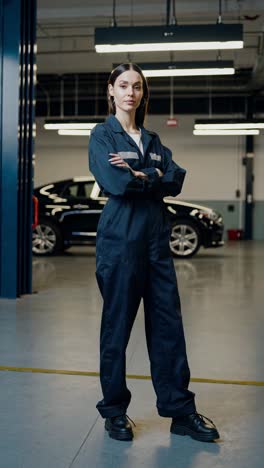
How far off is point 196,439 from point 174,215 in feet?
26.5

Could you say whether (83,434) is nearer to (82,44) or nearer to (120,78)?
(120,78)

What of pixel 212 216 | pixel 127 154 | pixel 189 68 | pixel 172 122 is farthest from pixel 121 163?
pixel 172 122

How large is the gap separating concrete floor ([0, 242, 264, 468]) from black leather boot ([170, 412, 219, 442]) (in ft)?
0.13

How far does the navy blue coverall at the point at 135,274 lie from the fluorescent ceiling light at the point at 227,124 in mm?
11091

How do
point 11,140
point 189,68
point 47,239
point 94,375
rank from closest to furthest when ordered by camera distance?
point 94,375 → point 11,140 → point 189,68 → point 47,239

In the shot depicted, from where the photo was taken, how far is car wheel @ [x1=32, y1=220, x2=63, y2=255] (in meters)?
10.6

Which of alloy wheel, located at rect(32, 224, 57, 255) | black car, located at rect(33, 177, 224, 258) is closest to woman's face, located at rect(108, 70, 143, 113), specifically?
black car, located at rect(33, 177, 224, 258)

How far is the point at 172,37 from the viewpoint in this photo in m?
7.16

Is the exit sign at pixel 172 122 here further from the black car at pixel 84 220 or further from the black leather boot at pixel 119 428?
the black leather boot at pixel 119 428

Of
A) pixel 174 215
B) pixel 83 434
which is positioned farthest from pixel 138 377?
pixel 174 215

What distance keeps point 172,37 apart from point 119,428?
18.7ft

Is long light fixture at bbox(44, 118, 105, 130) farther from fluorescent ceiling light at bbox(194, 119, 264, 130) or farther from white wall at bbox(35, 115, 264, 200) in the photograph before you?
white wall at bbox(35, 115, 264, 200)

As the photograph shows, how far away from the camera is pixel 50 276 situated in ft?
26.6

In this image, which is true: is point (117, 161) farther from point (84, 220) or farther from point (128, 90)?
point (84, 220)
